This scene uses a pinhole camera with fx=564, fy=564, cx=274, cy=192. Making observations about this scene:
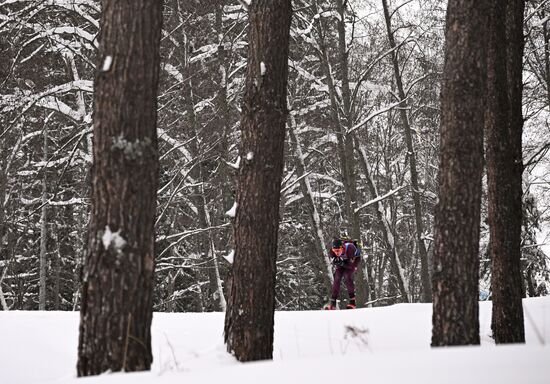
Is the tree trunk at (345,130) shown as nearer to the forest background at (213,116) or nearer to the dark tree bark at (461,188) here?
the forest background at (213,116)

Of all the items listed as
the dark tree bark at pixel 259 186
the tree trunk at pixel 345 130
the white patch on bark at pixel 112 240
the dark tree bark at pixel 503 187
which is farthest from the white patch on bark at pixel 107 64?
the tree trunk at pixel 345 130

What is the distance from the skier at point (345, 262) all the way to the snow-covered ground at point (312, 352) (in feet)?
7.16

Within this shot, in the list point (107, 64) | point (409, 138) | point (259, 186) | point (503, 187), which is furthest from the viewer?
point (409, 138)

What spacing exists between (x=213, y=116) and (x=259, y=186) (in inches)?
285

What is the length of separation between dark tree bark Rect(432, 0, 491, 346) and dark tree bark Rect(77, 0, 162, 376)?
2481 millimetres

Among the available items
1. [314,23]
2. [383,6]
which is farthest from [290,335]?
[383,6]

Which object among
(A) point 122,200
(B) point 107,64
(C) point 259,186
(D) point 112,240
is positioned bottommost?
(D) point 112,240

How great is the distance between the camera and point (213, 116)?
12195mm

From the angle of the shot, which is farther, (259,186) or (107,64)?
(259,186)

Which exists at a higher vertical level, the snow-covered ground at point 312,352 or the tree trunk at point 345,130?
the tree trunk at point 345,130

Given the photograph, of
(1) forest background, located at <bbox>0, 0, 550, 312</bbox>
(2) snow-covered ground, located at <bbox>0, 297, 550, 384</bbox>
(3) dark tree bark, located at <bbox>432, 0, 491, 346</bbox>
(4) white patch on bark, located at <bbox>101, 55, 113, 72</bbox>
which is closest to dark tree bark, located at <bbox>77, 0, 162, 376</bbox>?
(4) white patch on bark, located at <bbox>101, 55, 113, 72</bbox>

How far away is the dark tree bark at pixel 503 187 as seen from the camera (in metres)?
6.21

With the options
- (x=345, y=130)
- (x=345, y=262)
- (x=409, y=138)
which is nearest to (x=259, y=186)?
(x=345, y=262)

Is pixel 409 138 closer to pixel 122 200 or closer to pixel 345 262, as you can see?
pixel 345 262
